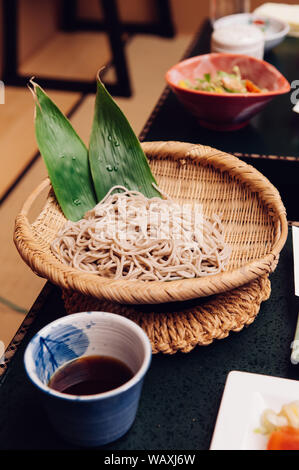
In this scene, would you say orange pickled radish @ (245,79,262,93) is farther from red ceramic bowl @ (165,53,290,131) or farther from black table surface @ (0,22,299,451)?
black table surface @ (0,22,299,451)

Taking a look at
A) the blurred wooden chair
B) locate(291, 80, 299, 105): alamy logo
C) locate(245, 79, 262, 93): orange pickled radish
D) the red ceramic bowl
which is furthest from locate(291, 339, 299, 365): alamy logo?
the blurred wooden chair

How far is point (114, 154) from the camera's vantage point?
1468mm

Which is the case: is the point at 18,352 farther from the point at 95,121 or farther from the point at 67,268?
the point at 95,121

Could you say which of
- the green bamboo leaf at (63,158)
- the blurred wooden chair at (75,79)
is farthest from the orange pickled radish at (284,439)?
the blurred wooden chair at (75,79)

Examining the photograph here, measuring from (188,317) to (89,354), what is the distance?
0.23 m

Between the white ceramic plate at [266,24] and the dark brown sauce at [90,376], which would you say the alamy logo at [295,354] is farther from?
the white ceramic plate at [266,24]

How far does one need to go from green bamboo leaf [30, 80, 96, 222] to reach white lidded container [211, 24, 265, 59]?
88 centimetres

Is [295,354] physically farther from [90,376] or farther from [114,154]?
[114,154]

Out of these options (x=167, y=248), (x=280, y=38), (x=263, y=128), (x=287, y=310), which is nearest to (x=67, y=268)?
(x=167, y=248)

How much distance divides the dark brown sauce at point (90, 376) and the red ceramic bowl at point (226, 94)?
1.01 meters

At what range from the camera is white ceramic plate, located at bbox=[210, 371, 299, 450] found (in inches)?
33.7

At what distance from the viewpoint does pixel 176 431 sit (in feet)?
3.05

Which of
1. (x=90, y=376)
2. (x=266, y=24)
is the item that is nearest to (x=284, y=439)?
(x=90, y=376)

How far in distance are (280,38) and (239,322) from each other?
1737mm
